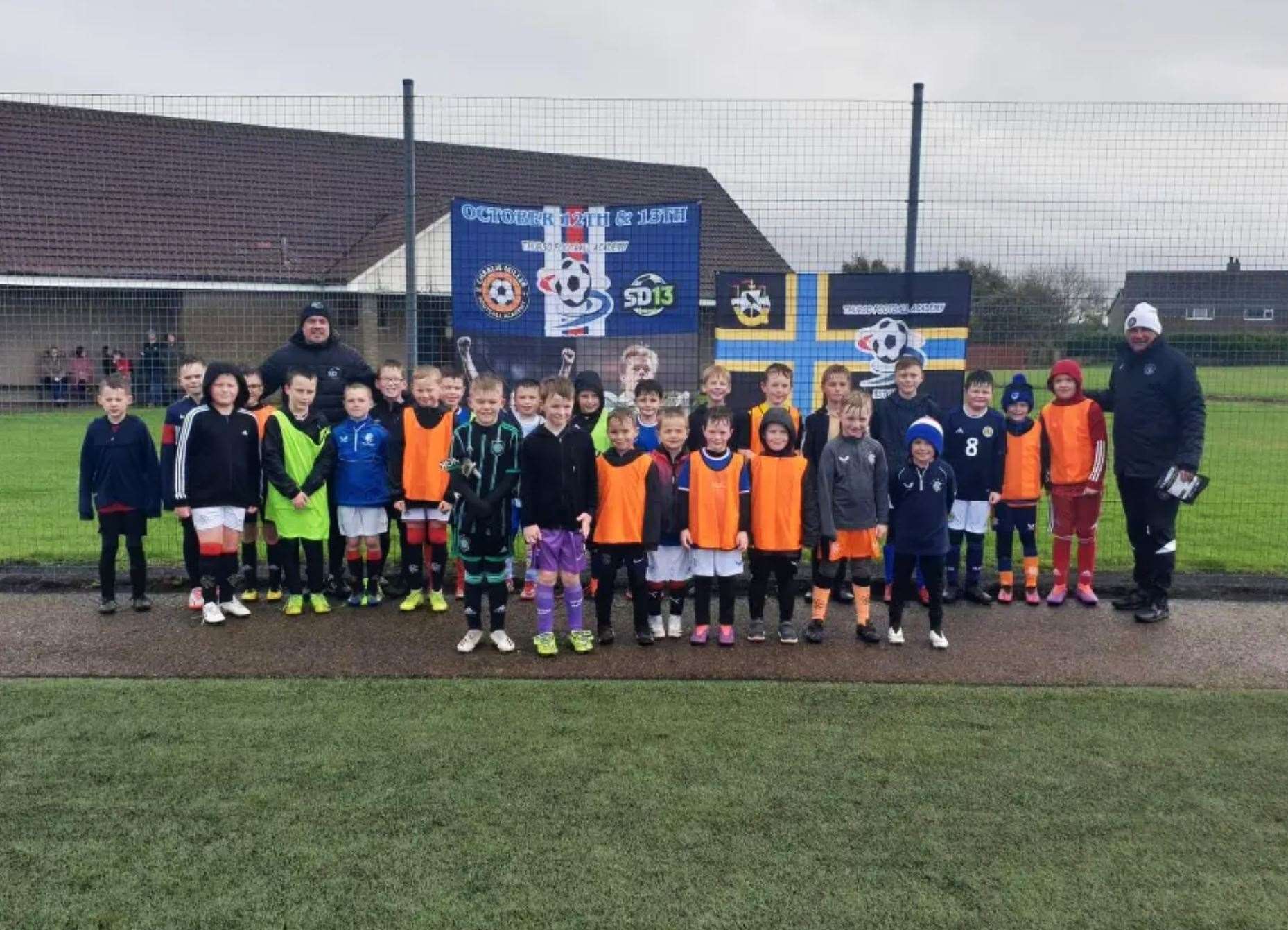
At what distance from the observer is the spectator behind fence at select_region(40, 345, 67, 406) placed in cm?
898

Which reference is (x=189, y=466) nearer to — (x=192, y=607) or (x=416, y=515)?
(x=192, y=607)

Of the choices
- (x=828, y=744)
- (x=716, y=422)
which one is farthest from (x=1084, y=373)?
(x=828, y=744)

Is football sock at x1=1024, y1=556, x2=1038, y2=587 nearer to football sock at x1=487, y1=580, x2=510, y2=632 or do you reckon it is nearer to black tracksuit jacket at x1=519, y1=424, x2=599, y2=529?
black tracksuit jacket at x1=519, y1=424, x2=599, y2=529

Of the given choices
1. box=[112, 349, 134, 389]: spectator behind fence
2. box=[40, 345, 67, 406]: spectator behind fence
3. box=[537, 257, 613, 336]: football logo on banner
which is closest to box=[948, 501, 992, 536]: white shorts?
box=[537, 257, 613, 336]: football logo on banner

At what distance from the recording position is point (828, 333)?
287 inches

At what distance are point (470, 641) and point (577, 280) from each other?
309cm

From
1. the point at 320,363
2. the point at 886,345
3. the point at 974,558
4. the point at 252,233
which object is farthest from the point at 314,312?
the point at 974,558

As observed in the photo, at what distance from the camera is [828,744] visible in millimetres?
4082

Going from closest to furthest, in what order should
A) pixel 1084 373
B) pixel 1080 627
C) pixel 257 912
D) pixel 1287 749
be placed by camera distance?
pixel 257 912
pixel 1287 749
pixel 1080 627
pixel 1084 373

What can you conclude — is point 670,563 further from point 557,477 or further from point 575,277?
point 575,277

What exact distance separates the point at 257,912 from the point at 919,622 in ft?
14.2

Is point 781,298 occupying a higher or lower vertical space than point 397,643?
higher

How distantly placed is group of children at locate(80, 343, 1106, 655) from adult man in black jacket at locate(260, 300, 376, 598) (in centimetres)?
20

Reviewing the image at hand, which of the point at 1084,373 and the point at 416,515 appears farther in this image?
the point at 1084,373
